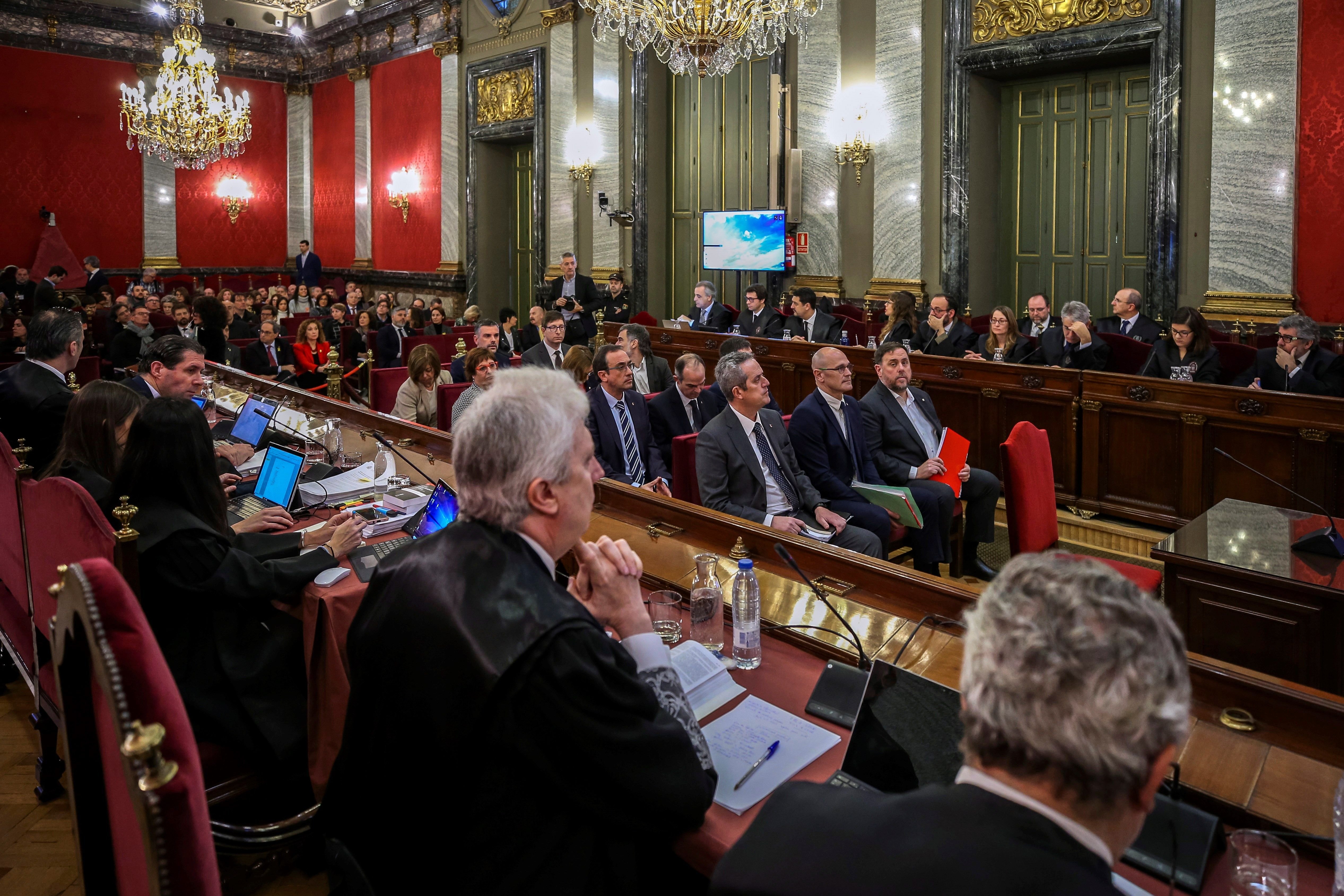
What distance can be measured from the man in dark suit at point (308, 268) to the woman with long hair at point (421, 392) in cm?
1207

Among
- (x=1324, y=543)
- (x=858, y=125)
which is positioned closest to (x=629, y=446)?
(x=1324, y=543)

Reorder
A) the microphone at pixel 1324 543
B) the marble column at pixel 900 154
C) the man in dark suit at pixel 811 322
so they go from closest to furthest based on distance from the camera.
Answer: the microphone at pixel 1324 543, the man in dark suit at pixel 811 322, the marble column at pixel 900 154

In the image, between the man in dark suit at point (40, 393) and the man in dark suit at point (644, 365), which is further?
the man in dark suit at point (644, 365)

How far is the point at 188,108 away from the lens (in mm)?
12695

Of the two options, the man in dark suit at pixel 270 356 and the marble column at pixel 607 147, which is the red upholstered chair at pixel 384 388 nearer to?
the man in dark suit at pixel 270 356

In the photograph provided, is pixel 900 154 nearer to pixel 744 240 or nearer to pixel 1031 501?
pixel 744 240

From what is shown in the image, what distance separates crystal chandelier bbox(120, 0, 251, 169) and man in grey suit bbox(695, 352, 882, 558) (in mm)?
11336

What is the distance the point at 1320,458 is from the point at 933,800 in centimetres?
460

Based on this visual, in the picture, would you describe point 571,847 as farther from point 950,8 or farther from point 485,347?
point 950,8

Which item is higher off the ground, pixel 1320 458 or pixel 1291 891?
pixel 1320 458

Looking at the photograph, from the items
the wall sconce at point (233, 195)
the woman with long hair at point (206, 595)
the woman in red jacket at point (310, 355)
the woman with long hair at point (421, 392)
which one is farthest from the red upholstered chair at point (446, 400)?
the wall sconce at point (233, 195)

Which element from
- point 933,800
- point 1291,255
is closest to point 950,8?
point 1291,255

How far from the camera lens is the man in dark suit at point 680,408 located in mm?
5266

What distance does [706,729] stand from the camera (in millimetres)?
1787
